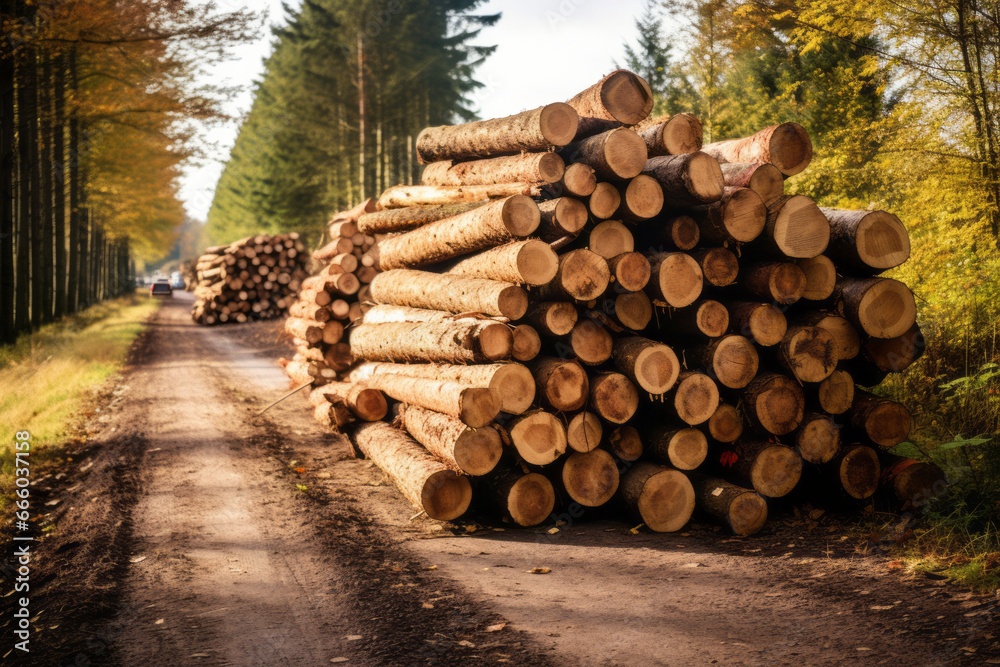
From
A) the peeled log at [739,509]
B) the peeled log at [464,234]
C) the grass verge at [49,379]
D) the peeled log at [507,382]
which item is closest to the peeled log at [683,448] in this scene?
the peeled log at [739,509]

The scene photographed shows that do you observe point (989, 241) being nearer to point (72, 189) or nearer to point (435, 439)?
point (435, 439)

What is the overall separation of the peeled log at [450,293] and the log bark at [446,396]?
77 cm

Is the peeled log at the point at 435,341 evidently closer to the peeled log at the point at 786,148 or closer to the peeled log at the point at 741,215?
the peeled log at the point at 741,215

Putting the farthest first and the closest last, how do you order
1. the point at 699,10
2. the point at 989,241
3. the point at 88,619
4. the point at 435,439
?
the point at 699,10
the point at 989,241
the point at 435,439
the point at 88,619

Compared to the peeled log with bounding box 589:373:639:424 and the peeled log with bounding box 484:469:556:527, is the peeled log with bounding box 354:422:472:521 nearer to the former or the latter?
the peeled log with bounding box 484:469:556:527

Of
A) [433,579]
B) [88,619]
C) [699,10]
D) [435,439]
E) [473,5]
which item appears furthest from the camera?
[473,5]

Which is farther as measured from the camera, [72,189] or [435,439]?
[72,189]

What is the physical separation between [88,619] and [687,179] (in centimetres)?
524

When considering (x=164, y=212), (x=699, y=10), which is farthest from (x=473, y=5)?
(x=164, y=212)

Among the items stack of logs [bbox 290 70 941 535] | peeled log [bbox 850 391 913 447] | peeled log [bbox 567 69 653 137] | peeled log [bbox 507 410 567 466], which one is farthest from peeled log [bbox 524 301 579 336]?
peeled log [bbox 850 391 913 447]

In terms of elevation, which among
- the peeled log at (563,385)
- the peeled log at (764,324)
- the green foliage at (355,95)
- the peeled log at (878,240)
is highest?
the green foliage at (355,95)

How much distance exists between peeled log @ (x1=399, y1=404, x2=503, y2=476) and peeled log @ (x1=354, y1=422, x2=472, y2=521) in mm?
152

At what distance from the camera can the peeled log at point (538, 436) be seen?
5234 mm

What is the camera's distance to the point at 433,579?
14.2 feet
